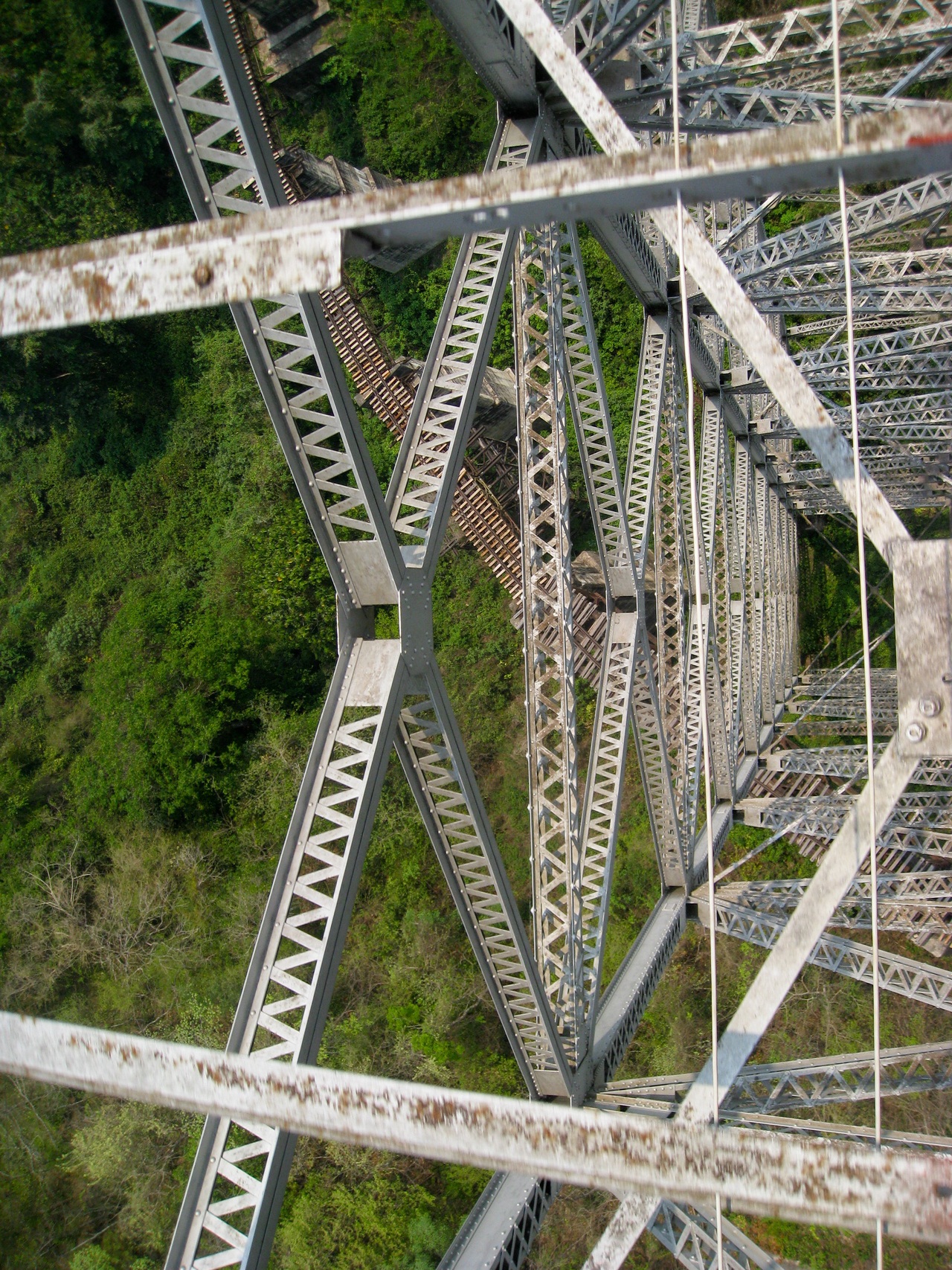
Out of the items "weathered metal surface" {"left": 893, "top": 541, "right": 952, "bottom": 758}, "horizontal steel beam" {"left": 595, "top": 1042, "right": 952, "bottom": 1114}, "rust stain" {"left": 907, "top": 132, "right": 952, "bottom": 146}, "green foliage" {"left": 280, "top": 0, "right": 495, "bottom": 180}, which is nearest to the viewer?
"rust stain" {"left": 907, "top": 132, "right": 952, "bottom": 146}

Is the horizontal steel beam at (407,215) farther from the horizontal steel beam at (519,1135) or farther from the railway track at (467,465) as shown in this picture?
the railway track at (467,465)

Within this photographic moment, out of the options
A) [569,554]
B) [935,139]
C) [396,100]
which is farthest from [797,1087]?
[396,100]

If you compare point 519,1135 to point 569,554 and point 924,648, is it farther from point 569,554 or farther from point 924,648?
point 569,554

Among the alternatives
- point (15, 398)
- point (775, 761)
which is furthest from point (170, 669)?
point (775, 761)

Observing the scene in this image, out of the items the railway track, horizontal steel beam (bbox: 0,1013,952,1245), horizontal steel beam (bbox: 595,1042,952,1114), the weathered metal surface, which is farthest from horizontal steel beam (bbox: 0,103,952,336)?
the railway track

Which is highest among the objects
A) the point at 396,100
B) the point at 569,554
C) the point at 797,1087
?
the point at 396,100

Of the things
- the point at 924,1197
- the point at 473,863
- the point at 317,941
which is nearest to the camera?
the point at 924,1197

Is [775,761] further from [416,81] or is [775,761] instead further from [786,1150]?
[416,81]

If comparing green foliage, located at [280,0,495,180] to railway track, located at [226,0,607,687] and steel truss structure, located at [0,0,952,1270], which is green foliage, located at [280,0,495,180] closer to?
railway track, located at [226,0,607,687]

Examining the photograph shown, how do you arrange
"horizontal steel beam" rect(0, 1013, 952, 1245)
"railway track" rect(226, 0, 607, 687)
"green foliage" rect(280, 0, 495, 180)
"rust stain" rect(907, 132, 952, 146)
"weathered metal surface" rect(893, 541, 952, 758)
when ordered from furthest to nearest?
1. "green foliage" rect(280, 0, 495, 180)
2. "railway track" rect(226, 0, 607, 687)
3. "weathered metal surface" rect(893, 541, 952, 758)
4. "horizontal steel beam" rect(0, 1013, 952, 1245)
5. "rust stain" rect(907, 132, 952, 146)
